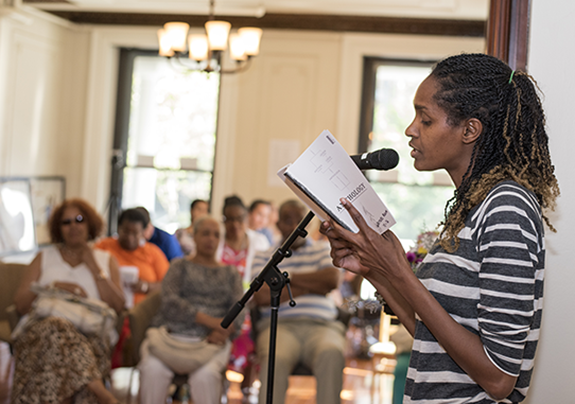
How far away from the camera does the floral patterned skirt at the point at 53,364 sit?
3.08 metres

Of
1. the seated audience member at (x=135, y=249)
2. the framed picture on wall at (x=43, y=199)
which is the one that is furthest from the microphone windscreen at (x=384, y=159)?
the framed picture on wall at (x=43, y=199)

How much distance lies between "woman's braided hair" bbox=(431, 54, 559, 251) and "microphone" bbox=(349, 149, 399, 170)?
5.7 inches

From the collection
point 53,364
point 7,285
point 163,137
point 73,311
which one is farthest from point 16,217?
point 53,364

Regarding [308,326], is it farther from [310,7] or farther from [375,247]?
[310,7]

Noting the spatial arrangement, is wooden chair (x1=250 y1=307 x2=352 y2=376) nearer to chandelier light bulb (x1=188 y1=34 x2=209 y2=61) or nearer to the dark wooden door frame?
chandelier light bulb (x1=188 y1=34 x2=209 y2=61)

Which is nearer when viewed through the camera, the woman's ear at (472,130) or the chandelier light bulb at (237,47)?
the woman's ear at (472,130)

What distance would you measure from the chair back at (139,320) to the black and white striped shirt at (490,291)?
Result: 8.19 ft

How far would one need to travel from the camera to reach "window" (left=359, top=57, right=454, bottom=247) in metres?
6.49

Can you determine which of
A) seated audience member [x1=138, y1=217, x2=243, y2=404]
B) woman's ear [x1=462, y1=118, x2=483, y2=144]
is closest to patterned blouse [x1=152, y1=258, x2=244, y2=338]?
seated audience member [x1=138, y1=217, x2=243, y2=404]

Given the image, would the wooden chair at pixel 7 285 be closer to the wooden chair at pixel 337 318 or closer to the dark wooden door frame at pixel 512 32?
the wooden chair at pixel 337 318

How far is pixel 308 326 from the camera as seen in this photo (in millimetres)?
3584

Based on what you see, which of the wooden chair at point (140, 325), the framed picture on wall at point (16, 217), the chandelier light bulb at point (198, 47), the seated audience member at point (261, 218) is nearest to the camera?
the wooden chair at point (140, 325)

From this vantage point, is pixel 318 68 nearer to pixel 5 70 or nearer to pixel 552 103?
pixel 5 70

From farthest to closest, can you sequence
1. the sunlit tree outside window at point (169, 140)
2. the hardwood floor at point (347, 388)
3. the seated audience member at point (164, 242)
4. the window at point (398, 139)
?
1. the sunlit tree outside window at point (169, 140)
2. the window at point (398, 139)
3. the seated audience member at point (164, 242)
4. the hardwood floor at point (347, 388)
